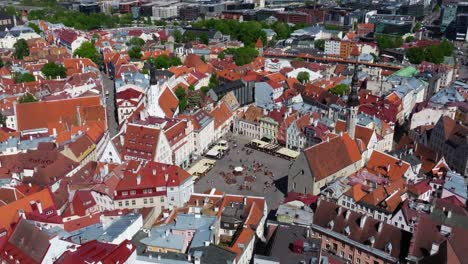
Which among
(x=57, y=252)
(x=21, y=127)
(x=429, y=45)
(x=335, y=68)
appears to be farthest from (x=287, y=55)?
(x=57, y=252)

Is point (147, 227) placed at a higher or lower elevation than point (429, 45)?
lower

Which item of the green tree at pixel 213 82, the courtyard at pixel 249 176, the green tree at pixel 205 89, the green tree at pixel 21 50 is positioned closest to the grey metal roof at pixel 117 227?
the courtyard at pixel 249 176

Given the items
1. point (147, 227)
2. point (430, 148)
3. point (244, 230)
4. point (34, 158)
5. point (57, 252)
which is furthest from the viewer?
point (430, 148)

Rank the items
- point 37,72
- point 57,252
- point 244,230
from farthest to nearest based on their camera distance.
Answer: point 37,72 < point 244,230 < point 57,252

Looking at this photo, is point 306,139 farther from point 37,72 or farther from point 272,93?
point 37,72

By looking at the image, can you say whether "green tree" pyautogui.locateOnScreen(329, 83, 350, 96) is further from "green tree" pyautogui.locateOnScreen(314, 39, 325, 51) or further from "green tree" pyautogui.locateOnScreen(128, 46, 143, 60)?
"green tree" pyautogui.locateOnScreen(314, 39, 325, 51)

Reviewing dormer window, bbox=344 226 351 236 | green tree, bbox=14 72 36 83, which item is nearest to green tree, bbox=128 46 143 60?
green tree, bbox=14 72 36 83

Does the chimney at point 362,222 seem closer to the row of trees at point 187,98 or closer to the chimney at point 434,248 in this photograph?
the chimney at point 434,248
